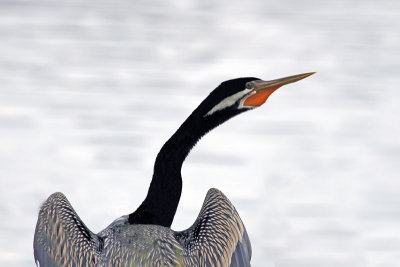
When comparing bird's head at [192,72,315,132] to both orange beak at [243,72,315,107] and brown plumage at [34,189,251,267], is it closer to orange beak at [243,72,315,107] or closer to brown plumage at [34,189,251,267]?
orange beak at [243,72,315,107]

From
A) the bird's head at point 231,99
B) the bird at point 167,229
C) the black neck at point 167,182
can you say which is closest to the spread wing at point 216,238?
the bird at point 167,229

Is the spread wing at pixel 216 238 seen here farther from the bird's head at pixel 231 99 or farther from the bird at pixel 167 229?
the bird's head at pixel 231 99

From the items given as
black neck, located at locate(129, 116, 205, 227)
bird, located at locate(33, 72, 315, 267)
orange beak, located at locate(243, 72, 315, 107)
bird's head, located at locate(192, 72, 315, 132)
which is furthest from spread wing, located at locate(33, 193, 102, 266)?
orange beak, located at locate(243, 72, 315, 107)

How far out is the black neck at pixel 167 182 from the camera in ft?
15.1

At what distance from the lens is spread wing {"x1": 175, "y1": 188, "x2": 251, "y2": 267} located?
4344mm

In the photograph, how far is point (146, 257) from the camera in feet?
13.7

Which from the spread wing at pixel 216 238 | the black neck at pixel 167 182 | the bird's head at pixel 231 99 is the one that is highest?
the bird's head at pixel 231 99

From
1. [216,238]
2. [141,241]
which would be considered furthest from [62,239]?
[216,238]

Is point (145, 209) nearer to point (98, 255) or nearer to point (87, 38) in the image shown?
point (98, 255)

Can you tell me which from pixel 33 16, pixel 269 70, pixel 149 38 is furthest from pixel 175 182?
pixel 33 16

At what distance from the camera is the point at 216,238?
173 inches

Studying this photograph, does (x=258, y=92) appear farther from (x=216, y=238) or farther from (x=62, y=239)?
(x=62, y=239)

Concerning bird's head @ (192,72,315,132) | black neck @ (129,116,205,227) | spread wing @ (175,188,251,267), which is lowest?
spread wing @ (175,188,251,267)

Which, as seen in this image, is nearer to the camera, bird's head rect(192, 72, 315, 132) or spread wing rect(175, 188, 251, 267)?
spread wing rect(175, 188, 251, 267)
